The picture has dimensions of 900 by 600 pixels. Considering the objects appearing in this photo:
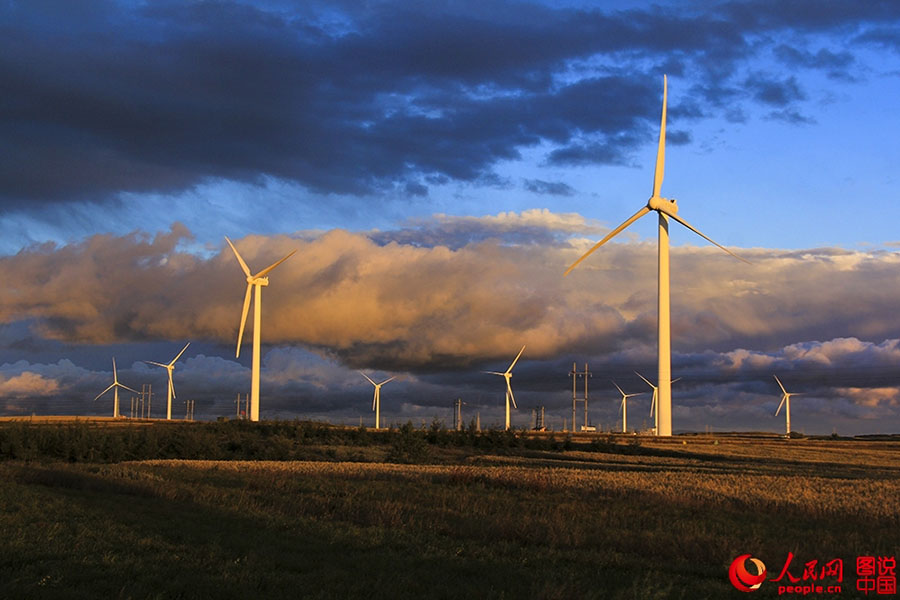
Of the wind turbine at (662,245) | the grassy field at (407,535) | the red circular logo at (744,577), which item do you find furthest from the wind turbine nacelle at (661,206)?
the red circular logo at (744,577)

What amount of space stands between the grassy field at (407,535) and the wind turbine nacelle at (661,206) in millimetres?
72954

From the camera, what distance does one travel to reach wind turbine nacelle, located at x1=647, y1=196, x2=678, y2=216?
106875mm

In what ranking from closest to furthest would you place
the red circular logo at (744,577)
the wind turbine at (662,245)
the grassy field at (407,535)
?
the grassy field at (407,535)
the red circular logo at (744,577)
the wind turbine at (662,245)

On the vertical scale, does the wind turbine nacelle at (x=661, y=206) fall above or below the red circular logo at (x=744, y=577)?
above

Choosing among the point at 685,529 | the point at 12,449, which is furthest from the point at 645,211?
the point at 685,529

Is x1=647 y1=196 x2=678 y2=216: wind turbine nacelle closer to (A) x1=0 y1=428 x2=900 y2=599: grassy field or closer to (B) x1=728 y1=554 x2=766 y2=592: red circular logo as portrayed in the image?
(A) x1=0 y1=428 x2=900 y2=599: grassy field

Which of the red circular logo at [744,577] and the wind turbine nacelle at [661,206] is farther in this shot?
the wind turbine nacelle at [661,206]

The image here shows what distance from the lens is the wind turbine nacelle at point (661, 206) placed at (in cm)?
10688

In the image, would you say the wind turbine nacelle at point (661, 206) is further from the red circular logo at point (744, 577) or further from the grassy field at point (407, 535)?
the red circular logo at point (744, 577)

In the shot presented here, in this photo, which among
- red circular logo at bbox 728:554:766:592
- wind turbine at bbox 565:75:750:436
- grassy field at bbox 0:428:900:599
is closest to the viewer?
grassy field at bbox 0:428:900:599

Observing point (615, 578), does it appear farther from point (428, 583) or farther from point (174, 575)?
point (174, 575)

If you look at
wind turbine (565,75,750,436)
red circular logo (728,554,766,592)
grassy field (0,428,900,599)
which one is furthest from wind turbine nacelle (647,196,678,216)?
red circular logo (728,554,766,592)

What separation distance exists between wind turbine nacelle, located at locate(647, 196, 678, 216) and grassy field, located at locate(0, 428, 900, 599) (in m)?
73.0

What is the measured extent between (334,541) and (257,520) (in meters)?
3.70
